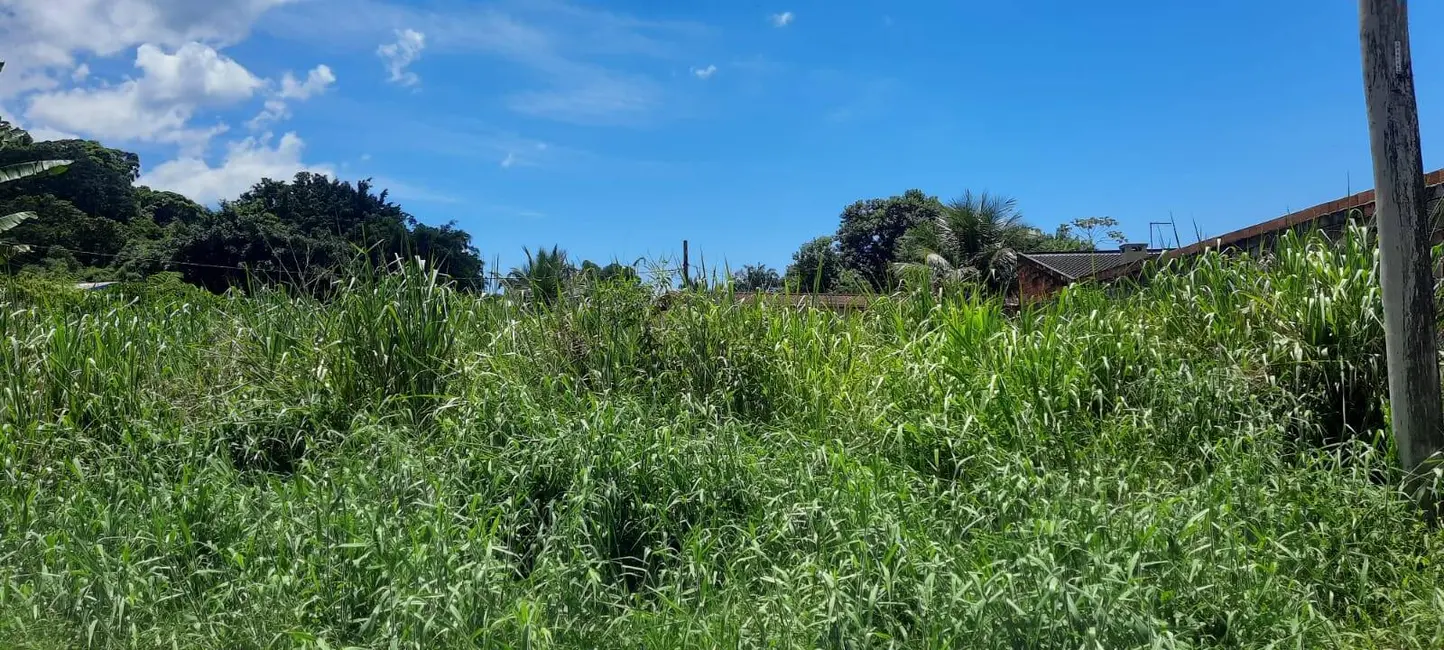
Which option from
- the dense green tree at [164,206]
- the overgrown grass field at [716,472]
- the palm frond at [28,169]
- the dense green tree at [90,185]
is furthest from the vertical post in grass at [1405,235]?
the dense green tree at [164,206]

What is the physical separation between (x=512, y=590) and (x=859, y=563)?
1.34m

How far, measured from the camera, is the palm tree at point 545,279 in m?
6.44

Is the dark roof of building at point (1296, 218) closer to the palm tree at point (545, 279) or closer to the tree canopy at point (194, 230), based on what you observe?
the palm tree at point (545, 279)

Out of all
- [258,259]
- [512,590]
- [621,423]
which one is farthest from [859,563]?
[258,259]

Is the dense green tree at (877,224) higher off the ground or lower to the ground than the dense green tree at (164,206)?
lower

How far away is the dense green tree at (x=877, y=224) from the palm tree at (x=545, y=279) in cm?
3379

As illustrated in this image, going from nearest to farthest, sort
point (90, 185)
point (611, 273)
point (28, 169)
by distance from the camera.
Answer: point (611, 273) < point (28, 169) < point (90, 185)

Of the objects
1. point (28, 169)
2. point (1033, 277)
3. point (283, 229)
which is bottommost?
point (1033, 277)

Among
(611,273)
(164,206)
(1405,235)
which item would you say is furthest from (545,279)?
(164,206)

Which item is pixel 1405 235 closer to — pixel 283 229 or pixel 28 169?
pixel 28 169

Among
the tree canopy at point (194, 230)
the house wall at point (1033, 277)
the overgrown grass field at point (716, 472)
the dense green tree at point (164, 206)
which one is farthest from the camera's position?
the dense green tree at point (164, 206)

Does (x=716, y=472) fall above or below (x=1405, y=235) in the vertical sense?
below

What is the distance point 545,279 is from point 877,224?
1405 inches

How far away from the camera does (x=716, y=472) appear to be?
14.0 feet
